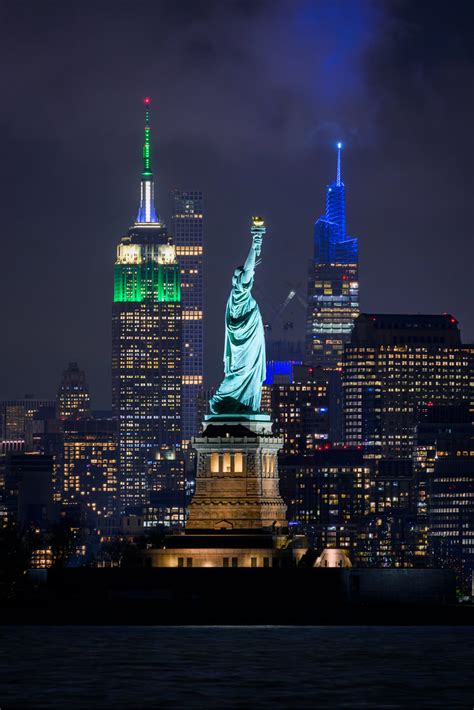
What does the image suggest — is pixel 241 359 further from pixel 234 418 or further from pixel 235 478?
pixel 235 478

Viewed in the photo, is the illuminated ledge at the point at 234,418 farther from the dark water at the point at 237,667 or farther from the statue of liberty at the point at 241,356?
the dark water at the point at 237,667

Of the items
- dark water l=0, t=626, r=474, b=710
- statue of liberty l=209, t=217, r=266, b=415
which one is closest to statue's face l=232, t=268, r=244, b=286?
statue of liberty l=209, t=217, r=266, b=415

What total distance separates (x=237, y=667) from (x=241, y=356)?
4843cm

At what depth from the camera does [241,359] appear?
474 feet

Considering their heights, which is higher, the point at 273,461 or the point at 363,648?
the point at 273,461

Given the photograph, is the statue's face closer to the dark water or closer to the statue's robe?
the statue's robe

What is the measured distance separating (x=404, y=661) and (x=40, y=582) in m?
35.3

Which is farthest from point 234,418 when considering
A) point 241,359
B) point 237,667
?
point 237,667

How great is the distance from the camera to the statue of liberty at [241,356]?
144m

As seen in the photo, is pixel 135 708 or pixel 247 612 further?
pixel 247 612

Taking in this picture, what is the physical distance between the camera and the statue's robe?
472 ft

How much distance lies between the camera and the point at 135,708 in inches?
3280

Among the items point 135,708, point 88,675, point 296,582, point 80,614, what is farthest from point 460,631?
point 135,708

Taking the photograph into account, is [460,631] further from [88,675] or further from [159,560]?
[88,675]
